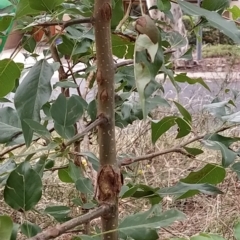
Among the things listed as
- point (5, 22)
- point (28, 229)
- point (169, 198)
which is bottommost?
point (169, 198)

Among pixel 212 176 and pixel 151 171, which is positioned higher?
pixel 212 176

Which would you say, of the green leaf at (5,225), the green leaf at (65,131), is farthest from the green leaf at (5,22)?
the green leaf at (5,225)

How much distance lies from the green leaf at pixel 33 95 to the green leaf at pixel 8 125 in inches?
3.7

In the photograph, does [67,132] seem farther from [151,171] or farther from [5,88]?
[151,171]

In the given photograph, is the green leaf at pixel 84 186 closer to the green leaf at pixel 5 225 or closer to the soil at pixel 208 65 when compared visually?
the green leaf at pixel 5 225

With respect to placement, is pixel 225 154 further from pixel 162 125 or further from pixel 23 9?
pixel 23 9

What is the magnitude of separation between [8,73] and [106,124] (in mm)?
118

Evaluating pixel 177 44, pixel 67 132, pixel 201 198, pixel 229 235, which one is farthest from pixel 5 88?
pixel 201 198

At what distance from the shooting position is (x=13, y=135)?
54 centimetres

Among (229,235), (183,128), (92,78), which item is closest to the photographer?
(183,128)

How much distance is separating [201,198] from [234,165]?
1.27m

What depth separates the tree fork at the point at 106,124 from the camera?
423 millimetres

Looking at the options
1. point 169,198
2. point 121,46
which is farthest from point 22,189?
point 169,198

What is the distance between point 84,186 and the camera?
0.56m
